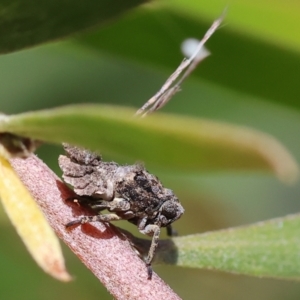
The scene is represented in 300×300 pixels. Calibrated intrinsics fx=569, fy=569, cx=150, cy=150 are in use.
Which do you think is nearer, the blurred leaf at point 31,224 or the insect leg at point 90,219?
the blurred leaf at point 31,224

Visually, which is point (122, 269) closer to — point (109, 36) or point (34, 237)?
point (34, 237)

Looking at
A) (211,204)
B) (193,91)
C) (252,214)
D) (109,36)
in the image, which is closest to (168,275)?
(211,204)

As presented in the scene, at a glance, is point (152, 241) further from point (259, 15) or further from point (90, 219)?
point (259, 15)

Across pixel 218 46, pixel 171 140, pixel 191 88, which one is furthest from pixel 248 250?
pixel 191 88

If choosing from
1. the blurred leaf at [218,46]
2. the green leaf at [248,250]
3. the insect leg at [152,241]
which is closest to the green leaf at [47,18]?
the insect leg at [152,241]

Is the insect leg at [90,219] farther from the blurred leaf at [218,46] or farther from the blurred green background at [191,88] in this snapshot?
the blurred leaf at [218,46]

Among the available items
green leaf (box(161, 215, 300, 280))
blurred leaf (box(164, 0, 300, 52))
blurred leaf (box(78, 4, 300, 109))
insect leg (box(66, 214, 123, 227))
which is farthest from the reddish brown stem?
blurred leaf (box(164, 0, 300, 52))

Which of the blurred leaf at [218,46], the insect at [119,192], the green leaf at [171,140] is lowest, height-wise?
the green leaf at [171,140]
